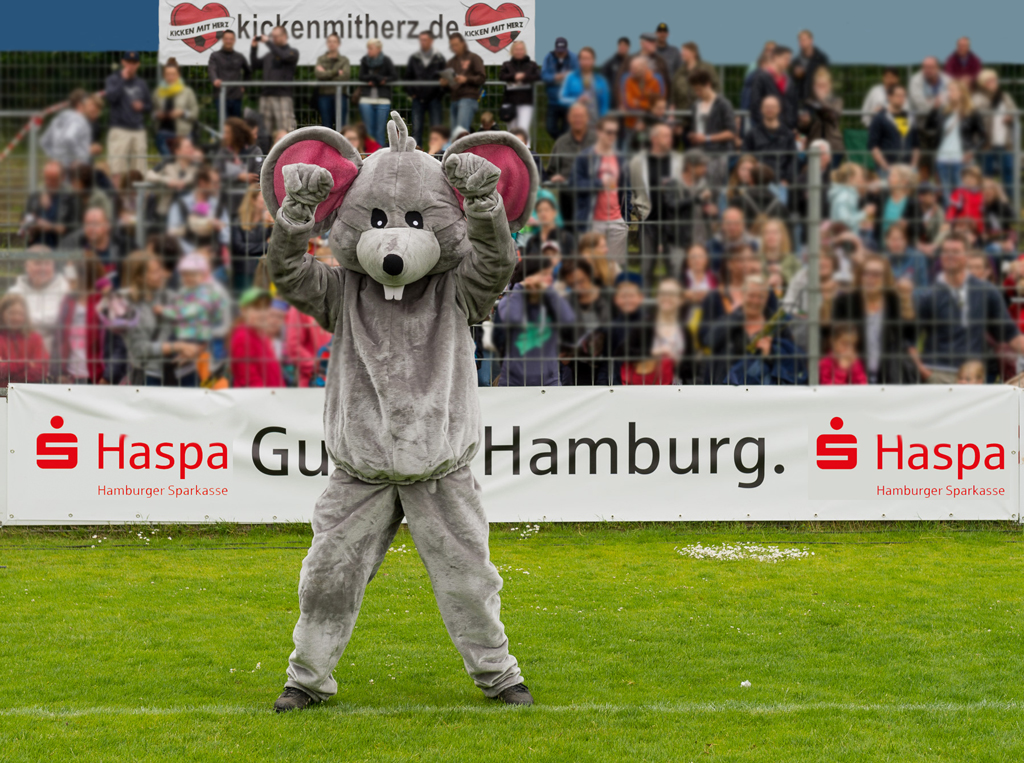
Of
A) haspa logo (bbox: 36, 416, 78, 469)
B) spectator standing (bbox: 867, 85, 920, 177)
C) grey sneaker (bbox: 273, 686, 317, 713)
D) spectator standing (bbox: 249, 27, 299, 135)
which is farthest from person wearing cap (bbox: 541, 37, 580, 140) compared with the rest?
grey sneaker (bbox: 273, 686, 317, 713)

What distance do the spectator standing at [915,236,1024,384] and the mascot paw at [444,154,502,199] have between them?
19.8ft

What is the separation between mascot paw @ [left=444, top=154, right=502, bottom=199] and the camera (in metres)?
4.25

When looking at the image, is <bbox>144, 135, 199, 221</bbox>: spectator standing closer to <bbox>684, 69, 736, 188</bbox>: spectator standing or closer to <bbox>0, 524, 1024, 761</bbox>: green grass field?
<bbox>0, 524, 1024, 761</bbox>: green grass field

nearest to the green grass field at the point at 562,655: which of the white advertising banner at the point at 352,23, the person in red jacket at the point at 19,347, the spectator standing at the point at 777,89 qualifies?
the person in red jacket at the point at 19,347

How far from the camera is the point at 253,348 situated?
9414 millimetres

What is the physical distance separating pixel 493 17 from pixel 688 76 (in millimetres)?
2784

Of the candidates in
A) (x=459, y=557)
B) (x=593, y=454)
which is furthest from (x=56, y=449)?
(x=459, y=557)

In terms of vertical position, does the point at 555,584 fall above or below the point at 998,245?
below

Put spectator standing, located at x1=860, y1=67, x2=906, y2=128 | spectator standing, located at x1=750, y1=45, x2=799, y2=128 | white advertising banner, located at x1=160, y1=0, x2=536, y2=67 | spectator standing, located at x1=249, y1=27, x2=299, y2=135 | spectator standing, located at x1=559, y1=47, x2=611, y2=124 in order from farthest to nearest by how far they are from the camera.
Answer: white advertising banner, located at x1=160, y1=0, x2=536, y2=67
spectator standing, located at x1=249, y1=27, x2=299, y2=135
spectator standing, located at x1=559, y1=47, x2=611, y2=124
spectator standing, located at x1=860, y1=67, x2=906, y2=128
spectator standing, located at x1=750, y1=45, x2=799, y2=128

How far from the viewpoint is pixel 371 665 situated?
17.4 feet

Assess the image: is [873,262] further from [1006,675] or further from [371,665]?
[371,665]

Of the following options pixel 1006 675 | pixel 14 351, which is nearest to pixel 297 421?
pixel 14 351

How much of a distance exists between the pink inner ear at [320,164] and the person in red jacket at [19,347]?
18.0 feet

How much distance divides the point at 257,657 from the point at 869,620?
3.03 meters
